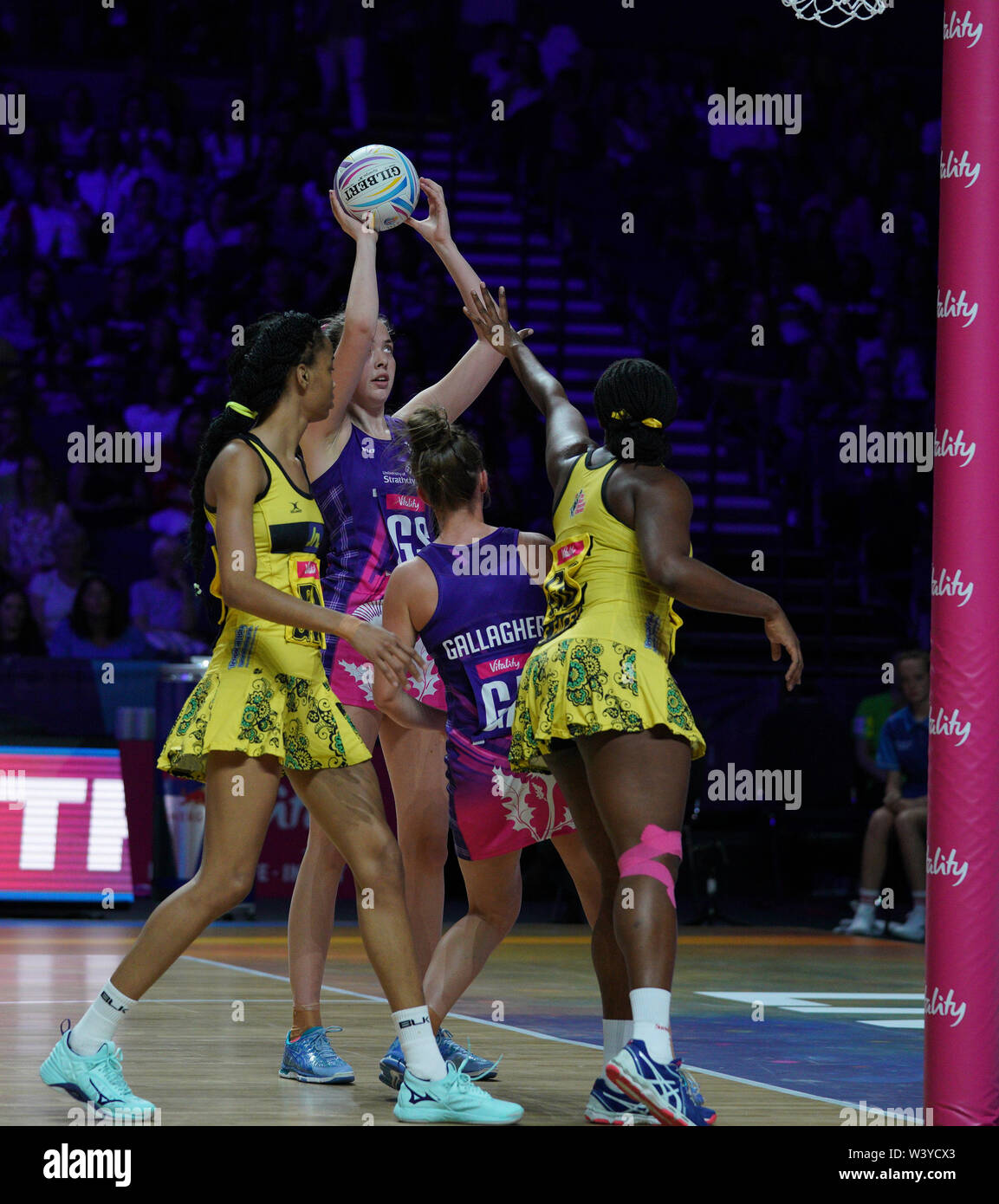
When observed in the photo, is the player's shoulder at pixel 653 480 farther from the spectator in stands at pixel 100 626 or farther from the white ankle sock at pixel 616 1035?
the spectator in stands at pixel 100 626

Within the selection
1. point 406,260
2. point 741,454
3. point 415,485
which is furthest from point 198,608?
point 415,485

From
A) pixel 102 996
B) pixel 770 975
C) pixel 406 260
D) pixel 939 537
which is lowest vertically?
pixel 770 975

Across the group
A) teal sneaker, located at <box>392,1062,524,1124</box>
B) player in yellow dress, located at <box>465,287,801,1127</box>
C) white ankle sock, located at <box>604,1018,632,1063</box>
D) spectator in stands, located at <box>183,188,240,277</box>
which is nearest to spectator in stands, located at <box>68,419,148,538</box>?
A: spectator in stands, located at <box>183,188,240,277</box>

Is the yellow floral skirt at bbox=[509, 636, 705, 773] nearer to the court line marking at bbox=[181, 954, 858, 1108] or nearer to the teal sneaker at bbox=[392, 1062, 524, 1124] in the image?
the teal sneaker at bbox=[392, 1062, 524, 1124]

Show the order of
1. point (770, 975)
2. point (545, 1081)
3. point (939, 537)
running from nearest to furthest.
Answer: point (939, 537), point (545, 1081), point (770, 975)

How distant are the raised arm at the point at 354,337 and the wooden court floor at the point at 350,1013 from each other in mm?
1833

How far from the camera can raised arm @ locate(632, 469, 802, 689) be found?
13.5 ft

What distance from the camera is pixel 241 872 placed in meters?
4.26

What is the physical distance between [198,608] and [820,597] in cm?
467

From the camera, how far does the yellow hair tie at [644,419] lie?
4.35 meters

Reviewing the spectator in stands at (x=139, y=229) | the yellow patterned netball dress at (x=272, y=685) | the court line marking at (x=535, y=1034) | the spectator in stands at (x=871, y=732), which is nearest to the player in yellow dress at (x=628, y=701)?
the yellow patterned netball dress at (x=272, y=685)

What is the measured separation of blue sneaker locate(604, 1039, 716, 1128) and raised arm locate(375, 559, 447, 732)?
1152 millimetres

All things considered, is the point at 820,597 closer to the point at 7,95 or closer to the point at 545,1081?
the point at 7,95

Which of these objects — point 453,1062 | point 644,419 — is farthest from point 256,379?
point 453,1062
